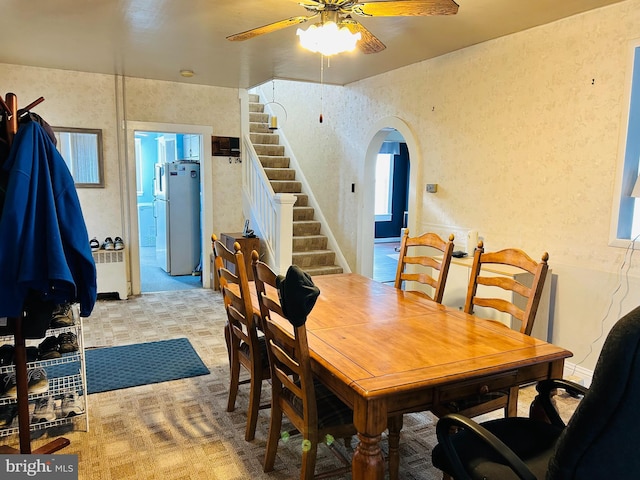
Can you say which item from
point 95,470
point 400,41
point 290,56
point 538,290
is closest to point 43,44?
point 290,56

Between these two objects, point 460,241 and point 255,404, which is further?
point 460,241

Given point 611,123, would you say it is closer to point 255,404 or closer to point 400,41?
point 400,41

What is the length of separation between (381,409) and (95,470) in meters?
1.52

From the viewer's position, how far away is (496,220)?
12.6 feet

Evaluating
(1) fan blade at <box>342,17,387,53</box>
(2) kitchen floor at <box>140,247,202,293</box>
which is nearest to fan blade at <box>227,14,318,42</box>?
(1) fan blade at <box>342,17,387,53</box>

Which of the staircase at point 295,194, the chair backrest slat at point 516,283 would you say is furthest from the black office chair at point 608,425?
the staircase at point 295,194

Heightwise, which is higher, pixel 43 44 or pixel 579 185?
pixel 43 44

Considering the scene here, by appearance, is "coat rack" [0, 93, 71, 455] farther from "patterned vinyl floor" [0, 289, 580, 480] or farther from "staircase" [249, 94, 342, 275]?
"staircase" [249, 94, 342, 275]

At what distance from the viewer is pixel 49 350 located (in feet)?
8.04

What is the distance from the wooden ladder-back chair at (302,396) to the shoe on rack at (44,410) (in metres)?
1.29

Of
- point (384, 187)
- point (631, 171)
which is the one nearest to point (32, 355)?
point (631, 171)

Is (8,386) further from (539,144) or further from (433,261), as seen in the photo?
(539,144)

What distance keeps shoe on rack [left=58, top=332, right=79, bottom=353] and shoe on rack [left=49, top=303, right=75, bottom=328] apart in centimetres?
13

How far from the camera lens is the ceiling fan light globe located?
94.3 inches
